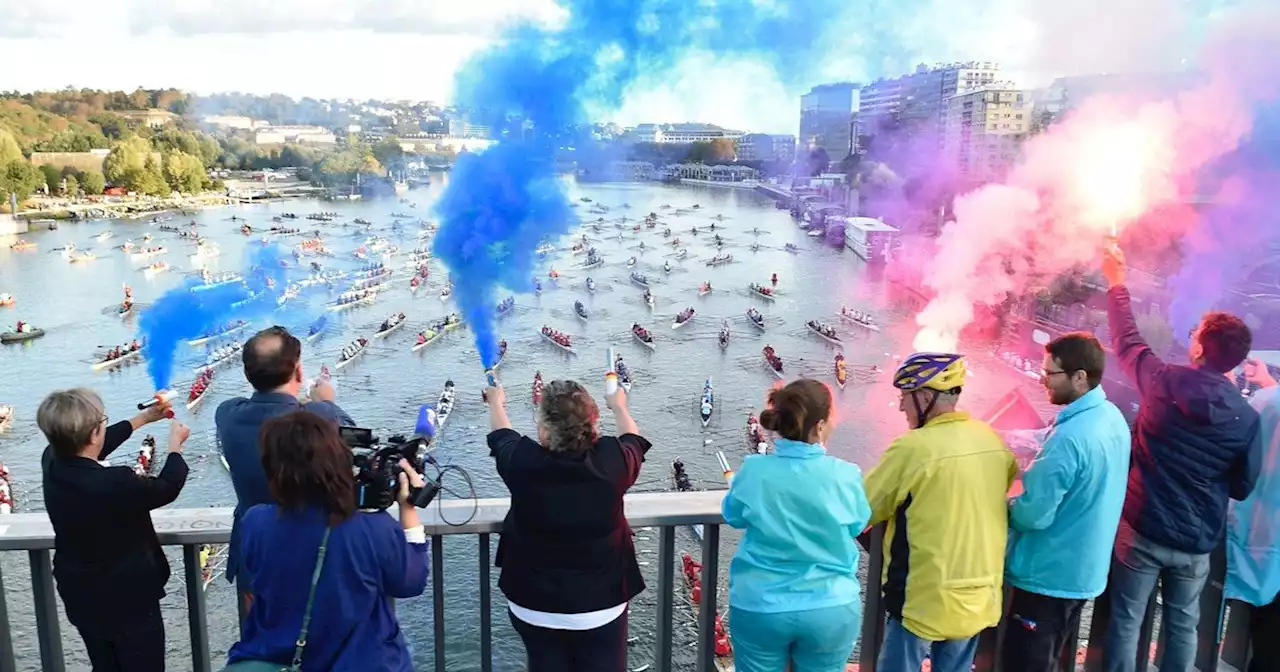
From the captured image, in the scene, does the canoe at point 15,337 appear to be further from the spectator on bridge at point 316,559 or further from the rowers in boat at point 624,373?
the spectator on bridge at point 316,559

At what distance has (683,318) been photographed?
26.6m

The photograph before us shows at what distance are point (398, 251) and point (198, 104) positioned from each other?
27.5m

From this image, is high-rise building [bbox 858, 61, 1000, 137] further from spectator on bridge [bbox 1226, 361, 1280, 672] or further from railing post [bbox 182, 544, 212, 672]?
railing post [bbox 182, 544, 212, 672]

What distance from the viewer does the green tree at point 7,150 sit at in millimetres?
44531

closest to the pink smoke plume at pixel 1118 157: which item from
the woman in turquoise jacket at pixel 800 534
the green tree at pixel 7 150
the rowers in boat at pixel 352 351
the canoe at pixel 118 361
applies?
the woman in turquoise jacket at pixel 800 534

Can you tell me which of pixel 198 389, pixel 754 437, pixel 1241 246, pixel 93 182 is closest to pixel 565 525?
pixel 1241 246

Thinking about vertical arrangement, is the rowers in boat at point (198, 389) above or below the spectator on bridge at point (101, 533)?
below

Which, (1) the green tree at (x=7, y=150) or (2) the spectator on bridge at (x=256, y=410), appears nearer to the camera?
(2) the spectator on bridge at (x=256, y=410)

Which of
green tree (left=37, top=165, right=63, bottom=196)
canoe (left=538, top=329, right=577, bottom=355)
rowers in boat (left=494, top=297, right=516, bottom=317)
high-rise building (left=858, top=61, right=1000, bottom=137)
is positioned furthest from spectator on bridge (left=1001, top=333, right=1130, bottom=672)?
green tree (left=37, top=165, right=63, bottom=196)

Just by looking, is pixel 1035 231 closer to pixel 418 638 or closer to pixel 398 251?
pixel 418 638

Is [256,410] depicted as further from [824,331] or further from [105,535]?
[824,331]

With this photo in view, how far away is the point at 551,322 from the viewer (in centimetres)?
2642

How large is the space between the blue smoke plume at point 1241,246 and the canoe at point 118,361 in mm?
22649

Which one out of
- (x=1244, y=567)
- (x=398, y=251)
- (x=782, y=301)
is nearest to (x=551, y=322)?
(x=782, y=301)
